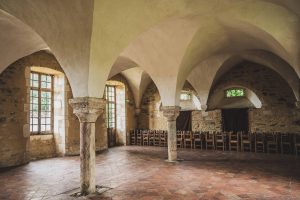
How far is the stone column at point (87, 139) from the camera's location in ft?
14.5

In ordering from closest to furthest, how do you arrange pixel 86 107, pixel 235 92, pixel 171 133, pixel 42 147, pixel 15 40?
pixel 86 107
pixel 15 40
pixel 171 133
pixel 42 147
pixel 235 92

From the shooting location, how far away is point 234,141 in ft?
32.9

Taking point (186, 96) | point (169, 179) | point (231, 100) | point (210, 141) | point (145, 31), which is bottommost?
point (169, 179)

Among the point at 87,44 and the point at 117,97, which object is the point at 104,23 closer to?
the point at 87,44

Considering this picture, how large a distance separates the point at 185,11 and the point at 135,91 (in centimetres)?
916

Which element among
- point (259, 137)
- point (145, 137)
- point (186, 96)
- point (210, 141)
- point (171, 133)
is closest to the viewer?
point (171, 133)

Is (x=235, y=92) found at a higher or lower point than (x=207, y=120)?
higher

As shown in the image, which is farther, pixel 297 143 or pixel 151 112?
pixel 151 112

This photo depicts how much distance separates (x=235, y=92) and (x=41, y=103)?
29.6ft

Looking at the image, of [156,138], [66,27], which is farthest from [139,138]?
[66,27]

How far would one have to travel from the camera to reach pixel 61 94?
31.8 ft

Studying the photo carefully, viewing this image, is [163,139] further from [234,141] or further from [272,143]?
[272,143]

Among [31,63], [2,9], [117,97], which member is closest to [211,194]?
[2,9]

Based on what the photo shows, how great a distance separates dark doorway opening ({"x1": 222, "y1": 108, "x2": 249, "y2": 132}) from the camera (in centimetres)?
1178
